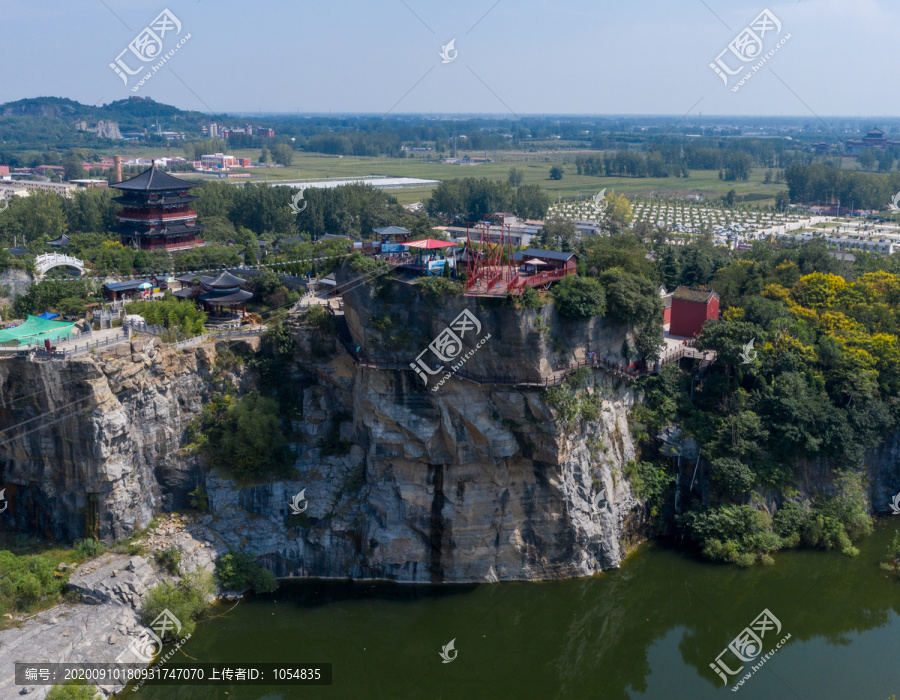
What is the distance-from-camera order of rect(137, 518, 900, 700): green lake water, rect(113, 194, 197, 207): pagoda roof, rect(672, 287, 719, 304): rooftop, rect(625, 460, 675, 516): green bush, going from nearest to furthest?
rect(137, 518, 900, 700): green lake water
rect(625, 460, 675, 516): green bush
rect(672, 287, 719, 304): rooftop
rect(113, 194, 197, 207): pagoda roof

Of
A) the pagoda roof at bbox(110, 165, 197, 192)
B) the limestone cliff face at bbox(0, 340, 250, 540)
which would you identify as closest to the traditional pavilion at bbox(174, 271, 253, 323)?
the limestone cliff face at bbox(0, 340, 250, 540)

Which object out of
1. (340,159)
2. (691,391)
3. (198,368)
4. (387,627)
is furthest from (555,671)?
(340,159)

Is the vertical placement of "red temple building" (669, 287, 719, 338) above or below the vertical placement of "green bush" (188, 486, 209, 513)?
above

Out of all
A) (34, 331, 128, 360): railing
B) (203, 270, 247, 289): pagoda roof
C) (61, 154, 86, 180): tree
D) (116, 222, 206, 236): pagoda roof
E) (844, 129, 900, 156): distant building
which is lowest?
(34, 331, 128, 360): railing

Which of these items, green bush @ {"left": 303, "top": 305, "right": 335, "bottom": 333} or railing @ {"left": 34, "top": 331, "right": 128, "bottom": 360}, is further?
green bush @ {"left": 303, "top": 305, "right": 335, "bottom": 333}

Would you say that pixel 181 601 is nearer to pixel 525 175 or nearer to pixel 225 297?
pixel 225 297

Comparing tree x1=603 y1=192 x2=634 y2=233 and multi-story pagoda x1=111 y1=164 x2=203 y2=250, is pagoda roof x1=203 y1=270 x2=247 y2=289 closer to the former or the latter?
multi-story pagoda x1=111 y1=164 x2=203 y2=250
